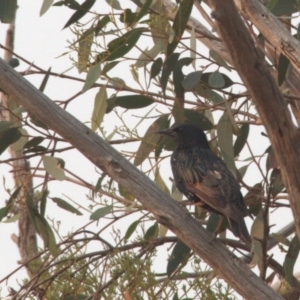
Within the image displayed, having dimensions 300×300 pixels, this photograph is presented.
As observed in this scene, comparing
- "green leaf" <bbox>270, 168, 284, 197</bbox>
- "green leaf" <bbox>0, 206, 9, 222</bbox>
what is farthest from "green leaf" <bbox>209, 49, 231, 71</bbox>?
"green leaf" <bbox>0, 206, 9, 222</bbox>

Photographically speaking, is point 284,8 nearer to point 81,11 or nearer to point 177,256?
point 81,11

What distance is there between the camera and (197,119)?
4.80 m

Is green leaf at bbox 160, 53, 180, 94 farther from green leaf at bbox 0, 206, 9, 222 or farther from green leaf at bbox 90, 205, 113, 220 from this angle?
green leaf at bbox 0, 206, 9, 222

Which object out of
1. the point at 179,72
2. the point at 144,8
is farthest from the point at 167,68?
the point at 144,8

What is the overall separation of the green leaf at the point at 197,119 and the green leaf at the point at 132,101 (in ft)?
0.85

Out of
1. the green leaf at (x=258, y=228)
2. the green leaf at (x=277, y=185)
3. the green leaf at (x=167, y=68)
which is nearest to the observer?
the green leaf at (x=167, y=68)

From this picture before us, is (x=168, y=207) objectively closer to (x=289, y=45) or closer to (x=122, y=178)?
(x=122, y=178)

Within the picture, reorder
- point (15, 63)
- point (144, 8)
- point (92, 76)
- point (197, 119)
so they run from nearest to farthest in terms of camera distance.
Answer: point (144, 8)
point (92, 76)
point (15, 63)
point (197, 119)

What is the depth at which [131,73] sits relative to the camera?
183 inches

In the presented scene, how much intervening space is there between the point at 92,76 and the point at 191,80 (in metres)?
0.63

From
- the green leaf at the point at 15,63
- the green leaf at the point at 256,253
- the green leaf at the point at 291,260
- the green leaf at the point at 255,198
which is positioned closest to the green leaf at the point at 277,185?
the green leaf at the point at 255,198

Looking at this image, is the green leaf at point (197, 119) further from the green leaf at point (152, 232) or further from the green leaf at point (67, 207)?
the green leaf at point (67, 207)

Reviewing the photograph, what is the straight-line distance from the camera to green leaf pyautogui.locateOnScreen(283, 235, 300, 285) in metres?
4.48

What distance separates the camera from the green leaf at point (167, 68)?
14.6 feet
